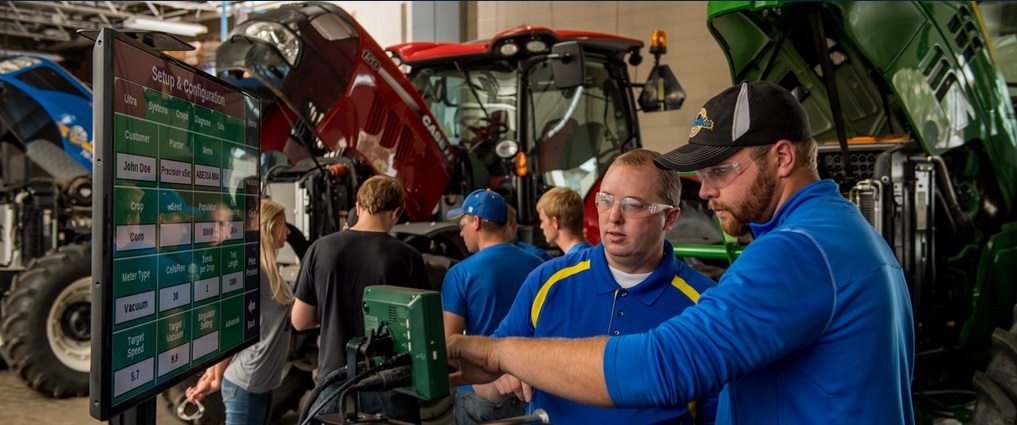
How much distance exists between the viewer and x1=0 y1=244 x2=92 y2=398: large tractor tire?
22.1 feet

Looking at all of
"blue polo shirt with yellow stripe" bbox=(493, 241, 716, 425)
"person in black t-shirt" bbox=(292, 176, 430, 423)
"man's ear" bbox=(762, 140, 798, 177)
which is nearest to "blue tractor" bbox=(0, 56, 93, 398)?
"person in black t-shirt" bbox=(292, 176, 430, 423)

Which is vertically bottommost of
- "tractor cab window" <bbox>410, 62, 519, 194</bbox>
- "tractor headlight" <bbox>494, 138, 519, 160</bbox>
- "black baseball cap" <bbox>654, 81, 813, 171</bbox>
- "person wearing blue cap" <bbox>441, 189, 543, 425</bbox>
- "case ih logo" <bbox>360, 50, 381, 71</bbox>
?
"person wearing blue cap" <bbox>441, 189, 543, 425</bbox>

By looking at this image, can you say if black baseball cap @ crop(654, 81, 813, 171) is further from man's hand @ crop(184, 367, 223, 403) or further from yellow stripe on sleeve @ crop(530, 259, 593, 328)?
man's hand @ crop(184, 367, 223, 403)

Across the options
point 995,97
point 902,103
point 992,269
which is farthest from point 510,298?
point 995,97

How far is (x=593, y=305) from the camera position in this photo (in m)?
2.48

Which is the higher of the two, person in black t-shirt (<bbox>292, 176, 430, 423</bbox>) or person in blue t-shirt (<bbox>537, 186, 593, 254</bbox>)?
person in blue t-shirt (<bbox>537, 186, 593, 254</bbox>)

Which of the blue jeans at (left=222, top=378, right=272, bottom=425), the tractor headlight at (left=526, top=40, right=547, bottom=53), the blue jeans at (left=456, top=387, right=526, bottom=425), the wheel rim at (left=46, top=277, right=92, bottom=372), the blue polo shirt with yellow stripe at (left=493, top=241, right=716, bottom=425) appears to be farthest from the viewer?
the wheel rim at (left=46, top=277, right=92, bottom=372)

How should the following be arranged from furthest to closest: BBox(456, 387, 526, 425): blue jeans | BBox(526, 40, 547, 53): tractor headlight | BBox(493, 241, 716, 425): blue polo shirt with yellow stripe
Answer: BBox(526, 40, 547, 53): tractor headlight < BBox(456, 387, 526, 425): blue jeans < BBox(493, 241, 716, 425): blue polo shirt with yellow stripe

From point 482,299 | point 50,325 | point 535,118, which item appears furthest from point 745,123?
point 50,325

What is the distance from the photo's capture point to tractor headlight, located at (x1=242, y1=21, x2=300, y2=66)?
5.72 meters

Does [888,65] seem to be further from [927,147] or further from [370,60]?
[370,60]

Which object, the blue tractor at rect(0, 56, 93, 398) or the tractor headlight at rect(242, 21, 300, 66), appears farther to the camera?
the blue tractor at rect(0, 56, 93, 398)

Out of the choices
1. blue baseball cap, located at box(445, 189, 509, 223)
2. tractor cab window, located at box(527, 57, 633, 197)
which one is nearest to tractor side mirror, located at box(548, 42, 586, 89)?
tractor cab window, located at box(527, 57, 633, 197)

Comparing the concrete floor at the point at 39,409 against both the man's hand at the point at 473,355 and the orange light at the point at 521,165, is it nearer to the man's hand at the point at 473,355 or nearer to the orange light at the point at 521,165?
the orange light at the point at 521,165
